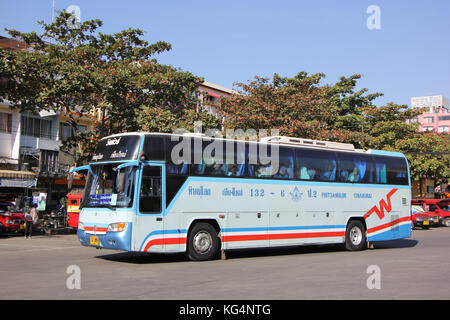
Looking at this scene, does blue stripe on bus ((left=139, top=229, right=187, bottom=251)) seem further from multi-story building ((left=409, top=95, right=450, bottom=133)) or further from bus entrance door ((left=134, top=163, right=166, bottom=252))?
multi-story building ((left=409, top=95, right=450, bottom=133))

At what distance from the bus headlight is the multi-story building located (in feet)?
353

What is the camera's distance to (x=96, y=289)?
868cm

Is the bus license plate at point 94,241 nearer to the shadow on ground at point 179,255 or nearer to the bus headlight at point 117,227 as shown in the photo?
the bus headlight at point 117,227

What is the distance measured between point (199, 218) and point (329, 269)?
3.73 meters

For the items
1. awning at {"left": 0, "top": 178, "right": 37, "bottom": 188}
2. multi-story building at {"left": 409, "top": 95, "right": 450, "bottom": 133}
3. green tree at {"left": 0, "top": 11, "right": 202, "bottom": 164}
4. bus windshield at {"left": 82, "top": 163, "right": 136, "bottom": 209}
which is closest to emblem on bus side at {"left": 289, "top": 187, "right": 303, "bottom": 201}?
bus windshield at {"left": 82, "top": 163, "right": 136, "bottom": 209}

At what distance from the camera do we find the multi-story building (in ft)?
396

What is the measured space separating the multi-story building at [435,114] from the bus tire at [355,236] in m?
99.7

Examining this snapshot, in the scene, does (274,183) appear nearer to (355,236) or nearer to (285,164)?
(285,164)

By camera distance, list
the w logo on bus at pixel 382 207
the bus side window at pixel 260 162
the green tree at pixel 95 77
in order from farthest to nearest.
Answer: the green tree at pixel 95 77 < the w logo on bus at pixel 382 207 < the bus side window at pixel 260 162

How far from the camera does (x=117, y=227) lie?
40.4 ft

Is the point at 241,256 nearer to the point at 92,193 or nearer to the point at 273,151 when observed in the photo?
the point at 273,151

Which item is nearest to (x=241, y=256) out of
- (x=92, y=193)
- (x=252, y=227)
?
(x=252, y=227)

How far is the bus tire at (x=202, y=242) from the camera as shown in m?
13.4

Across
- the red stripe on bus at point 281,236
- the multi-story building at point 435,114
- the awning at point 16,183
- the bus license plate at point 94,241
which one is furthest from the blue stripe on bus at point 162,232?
the multi-story building at point 435,114
